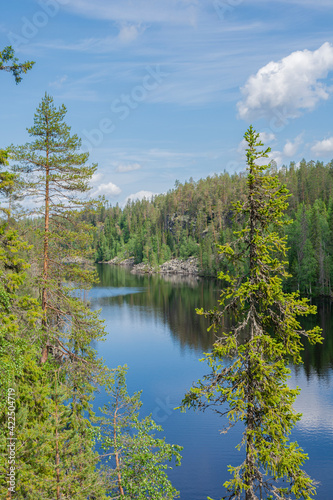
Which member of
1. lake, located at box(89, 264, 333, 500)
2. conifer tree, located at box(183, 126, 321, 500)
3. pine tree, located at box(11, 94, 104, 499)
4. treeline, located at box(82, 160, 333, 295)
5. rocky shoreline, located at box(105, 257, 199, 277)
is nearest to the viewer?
conifer tree, located at box(183, 126, 321, 500)

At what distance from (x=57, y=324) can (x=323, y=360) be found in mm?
34611

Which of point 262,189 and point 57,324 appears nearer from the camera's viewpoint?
point 262,189

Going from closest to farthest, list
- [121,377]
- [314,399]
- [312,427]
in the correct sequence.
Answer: [121,377] → [312,427] → [314,399]

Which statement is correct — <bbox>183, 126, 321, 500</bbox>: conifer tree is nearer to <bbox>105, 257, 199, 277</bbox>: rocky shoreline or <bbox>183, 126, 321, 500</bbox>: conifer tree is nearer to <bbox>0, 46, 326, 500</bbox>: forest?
<bbox>0, 46, 326, 500</bbox>: forest

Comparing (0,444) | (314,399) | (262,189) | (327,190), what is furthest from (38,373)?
(327,190)

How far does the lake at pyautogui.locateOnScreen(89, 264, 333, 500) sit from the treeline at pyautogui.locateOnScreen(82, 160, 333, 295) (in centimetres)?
1021

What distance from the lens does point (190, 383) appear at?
3662 cm

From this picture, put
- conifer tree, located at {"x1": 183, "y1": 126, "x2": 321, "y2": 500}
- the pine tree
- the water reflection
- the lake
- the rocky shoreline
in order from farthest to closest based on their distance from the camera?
the rocky shoreline → the water reflection → the lake → the pine tree → conifer tree, located at {"x1": 183, "y1": 126, "x2": 321, "y2": 500}

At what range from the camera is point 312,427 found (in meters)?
28.0

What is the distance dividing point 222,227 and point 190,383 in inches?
4227

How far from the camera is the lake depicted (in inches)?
941

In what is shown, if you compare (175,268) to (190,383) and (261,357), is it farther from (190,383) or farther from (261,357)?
(261,357)

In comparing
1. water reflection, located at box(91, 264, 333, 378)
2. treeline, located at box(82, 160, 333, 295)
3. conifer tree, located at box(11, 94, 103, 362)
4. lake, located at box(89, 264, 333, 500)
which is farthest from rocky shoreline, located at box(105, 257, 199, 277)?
conifer tree, located at box(11, 94, 103, 362)

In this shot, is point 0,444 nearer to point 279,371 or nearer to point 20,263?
point 20,263
